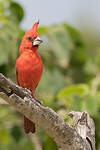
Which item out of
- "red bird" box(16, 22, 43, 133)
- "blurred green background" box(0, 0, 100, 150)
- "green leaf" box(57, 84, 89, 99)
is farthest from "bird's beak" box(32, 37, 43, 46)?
"green leaf" box(57, 84, 89, 99)

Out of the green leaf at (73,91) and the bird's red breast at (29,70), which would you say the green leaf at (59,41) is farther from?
the green leaf at (73,91)

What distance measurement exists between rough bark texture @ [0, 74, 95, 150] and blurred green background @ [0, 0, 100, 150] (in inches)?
47.3

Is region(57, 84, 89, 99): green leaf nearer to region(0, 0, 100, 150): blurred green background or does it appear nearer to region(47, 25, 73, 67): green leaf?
region(0, 0, 100, 150): blurred green background

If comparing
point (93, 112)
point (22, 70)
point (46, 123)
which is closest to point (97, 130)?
point (93, 112)

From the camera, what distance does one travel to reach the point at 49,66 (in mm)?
5312

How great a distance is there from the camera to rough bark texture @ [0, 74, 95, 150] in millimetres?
3096

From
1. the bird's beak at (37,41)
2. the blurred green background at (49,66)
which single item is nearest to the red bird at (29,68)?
the bird's beak at (37,41)

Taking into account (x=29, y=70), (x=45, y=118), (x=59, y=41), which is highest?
(x=59, y=41)

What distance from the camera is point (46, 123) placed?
319cm

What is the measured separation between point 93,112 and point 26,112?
1273mm

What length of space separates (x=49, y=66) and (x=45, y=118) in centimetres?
217

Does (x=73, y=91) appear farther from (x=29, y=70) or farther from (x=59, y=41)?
(x=59, y=41)

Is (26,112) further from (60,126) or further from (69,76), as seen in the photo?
(69,76)

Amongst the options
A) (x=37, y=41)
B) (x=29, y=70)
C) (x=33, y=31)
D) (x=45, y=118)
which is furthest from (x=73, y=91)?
(x=45, y=118)
